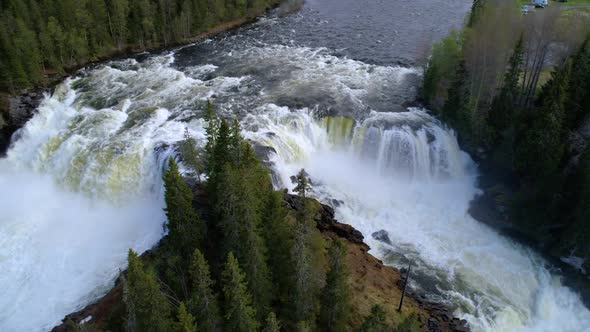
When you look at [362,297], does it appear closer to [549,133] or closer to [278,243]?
[278,243]

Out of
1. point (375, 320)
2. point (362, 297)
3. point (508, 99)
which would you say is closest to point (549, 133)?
point (508, 99)

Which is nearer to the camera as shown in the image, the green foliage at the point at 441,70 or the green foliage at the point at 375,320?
the green foliage at the point at 375,320

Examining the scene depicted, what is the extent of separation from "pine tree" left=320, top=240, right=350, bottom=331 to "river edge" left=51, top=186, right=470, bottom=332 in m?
2.73

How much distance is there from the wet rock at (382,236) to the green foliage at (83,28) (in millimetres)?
51085

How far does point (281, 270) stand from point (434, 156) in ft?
83.2

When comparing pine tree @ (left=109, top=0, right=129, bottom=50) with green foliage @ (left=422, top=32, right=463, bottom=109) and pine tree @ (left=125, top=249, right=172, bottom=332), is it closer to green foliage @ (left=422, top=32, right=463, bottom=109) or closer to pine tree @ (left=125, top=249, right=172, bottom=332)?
green foliage @ (left=422, top=32, right=463, bottom=109)

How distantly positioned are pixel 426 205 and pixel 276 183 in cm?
1545

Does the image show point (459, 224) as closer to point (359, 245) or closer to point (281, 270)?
point (359, 245)

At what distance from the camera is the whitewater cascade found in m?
34.8

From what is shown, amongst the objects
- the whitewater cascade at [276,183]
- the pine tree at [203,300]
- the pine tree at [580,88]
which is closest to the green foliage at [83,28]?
the whitewater cascade at [276,183]

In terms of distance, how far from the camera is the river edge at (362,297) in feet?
99.2

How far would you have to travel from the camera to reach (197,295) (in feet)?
74.6

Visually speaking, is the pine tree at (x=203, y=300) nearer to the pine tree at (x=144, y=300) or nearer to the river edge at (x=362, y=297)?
the pine tree at (x=144, y=300)

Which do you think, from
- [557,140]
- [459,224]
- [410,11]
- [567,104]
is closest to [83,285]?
[459,224]
